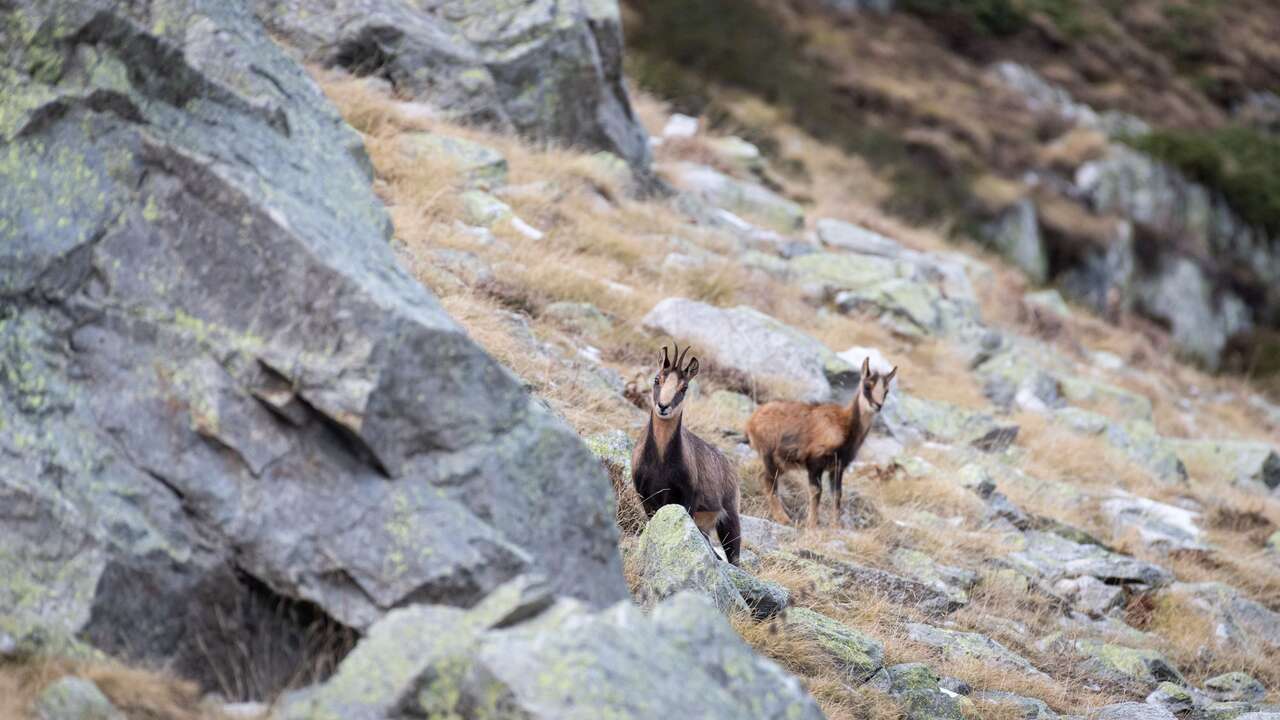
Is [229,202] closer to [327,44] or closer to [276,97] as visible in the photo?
[276,97]

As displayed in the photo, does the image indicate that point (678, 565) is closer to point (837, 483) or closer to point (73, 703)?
point (73, 703)

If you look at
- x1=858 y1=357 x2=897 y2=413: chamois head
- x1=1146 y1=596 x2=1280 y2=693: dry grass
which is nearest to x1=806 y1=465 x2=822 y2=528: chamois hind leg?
x1=858 y1=357 x2=897 y2=413: chamois head

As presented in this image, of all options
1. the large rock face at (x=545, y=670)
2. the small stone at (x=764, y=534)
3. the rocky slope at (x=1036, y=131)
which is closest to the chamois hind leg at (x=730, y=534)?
the small stone at (x=764, y=534)

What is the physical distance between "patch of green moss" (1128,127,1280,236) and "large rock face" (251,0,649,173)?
19.0 metres

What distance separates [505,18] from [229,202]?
10969mm

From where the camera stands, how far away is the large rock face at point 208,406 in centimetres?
421

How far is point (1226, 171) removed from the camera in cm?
3058

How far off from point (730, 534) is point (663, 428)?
781 mm

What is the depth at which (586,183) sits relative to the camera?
46.8 feet

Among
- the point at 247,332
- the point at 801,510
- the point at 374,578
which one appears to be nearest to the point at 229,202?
the point at 247,332

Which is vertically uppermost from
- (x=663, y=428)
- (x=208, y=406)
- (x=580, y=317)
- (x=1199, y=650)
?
(x=208, y=406)

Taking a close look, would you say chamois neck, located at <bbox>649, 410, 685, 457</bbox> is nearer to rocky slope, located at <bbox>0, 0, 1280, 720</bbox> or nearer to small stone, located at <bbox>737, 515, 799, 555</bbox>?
rocky slope, located at <bbox>0, 0, 1280, 720</bbox>

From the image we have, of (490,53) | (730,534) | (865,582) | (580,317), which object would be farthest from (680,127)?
(730,534)

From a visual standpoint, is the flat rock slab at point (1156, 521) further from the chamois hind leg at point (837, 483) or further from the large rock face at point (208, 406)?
the large rock face at point (208, 406)
